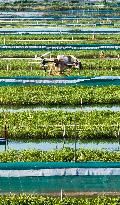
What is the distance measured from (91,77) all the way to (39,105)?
506 centimetres

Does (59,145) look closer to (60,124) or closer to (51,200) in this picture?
(60,124)

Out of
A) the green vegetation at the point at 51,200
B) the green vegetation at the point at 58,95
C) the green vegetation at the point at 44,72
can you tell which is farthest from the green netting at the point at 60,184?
the green vegetation at the point at 44,72

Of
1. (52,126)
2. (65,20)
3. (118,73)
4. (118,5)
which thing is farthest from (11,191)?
(118,5)

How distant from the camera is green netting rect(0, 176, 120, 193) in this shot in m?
16.5

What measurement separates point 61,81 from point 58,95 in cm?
306

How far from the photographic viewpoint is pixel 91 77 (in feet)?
98.2

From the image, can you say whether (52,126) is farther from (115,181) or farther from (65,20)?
(65,20)

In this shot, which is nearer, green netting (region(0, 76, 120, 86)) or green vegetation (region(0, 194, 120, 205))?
green vegetation (region(0, 194, 120, 205))

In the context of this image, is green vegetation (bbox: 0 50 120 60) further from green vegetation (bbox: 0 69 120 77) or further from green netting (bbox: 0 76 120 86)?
green netting (bbox: 0 76 120 86)

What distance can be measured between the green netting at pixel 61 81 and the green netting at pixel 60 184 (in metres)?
12.9

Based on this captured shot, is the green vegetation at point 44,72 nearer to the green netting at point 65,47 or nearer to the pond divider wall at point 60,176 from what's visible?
the green netting at point 65,47

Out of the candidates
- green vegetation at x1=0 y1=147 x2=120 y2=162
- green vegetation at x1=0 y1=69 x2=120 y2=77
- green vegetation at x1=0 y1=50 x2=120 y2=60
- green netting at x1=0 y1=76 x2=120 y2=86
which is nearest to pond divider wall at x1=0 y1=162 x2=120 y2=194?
green vegetation at x1=0 y1=147 x2=120 y2=162

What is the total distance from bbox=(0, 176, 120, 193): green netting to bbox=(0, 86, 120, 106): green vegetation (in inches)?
373

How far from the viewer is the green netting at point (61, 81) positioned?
29406 millimetres
